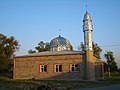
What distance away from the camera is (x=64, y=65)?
139ft

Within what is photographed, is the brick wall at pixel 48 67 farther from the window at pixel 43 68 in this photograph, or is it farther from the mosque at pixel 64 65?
the window at pixel 43 68

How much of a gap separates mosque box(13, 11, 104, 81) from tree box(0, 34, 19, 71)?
1710cm

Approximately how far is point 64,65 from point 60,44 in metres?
11.2

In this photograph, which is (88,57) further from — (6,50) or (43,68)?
(6,50)

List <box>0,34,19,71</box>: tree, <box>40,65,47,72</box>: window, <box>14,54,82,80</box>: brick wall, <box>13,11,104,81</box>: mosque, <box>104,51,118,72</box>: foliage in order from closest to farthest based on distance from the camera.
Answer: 1. <box>13,11,104,81</box>: mosque
2. <box>14,54,82,80</box>: brick wall
3. <box>40,65,47,72</box>: window
4. <box>0,34,19,71</box>: tree
5. <box>104,51,118,72</box>: foliage

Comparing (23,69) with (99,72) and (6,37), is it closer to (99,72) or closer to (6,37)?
(99,72)

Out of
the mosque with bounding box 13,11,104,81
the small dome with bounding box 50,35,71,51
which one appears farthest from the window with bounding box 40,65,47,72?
the small dome with bounding box 50,35,71,51

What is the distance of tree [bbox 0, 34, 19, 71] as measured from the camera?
203 ft

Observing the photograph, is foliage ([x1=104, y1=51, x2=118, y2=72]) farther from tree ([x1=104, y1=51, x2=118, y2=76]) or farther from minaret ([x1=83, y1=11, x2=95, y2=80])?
minaret ([x1=83, y1=11, x2=95, y2=80])

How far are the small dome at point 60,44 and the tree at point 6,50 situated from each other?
50.5ft

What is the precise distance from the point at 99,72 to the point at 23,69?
1446 centimetres

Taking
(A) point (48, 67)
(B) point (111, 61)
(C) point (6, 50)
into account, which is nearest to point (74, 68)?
(A) point (48, 67)

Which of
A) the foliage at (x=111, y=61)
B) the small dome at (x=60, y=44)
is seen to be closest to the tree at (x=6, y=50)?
the small dome at (x=60, y=44)

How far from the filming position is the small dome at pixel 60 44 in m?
52.8
